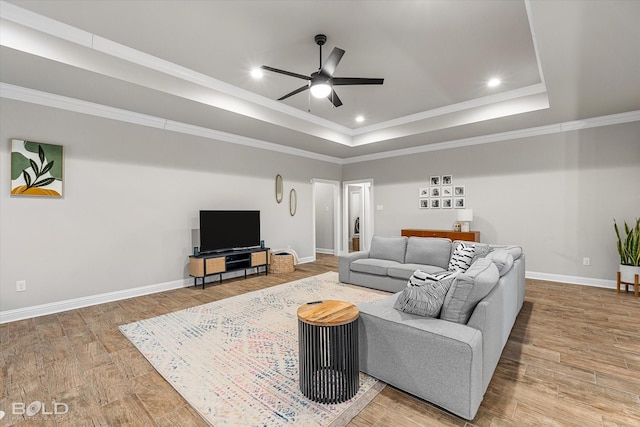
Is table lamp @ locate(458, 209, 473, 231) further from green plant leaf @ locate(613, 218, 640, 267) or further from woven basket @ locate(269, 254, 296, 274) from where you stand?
woven basket @ locate(269, 254, 296, 274)

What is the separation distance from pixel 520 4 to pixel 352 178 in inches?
220

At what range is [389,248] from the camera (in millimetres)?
4941

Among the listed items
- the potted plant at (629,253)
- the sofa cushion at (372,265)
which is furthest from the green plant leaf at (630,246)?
the sofa cushion at (372,265)

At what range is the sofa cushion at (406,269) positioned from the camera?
164 inches

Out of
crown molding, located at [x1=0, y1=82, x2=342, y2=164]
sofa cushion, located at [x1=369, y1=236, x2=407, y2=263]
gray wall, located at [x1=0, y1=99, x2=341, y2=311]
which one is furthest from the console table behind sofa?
gray wall, located at [x1=0, y1=99, x2=341, y2=311]

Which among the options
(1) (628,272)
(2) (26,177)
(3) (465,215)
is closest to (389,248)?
(3) (465,215)

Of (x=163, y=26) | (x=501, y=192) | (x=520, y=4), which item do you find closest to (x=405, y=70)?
(x=520, y=4)

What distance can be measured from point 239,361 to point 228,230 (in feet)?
9.99

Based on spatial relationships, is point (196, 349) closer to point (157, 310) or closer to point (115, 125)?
point (157, 310)

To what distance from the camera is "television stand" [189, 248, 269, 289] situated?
474cm

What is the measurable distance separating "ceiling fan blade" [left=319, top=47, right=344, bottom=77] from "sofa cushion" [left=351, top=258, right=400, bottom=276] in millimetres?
2822

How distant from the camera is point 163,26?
9.37ft

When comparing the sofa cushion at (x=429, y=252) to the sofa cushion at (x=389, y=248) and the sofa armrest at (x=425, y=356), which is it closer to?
the sofa cushion at (x=389, y=248)

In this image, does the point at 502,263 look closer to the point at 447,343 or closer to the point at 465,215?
the point at 447,343
